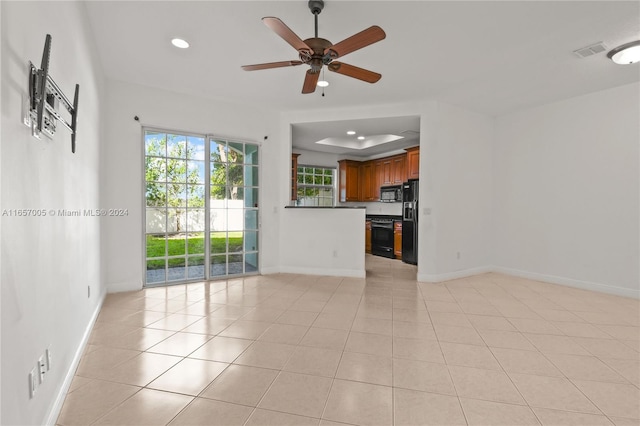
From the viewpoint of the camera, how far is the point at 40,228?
151cm

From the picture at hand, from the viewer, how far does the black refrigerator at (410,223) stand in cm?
610

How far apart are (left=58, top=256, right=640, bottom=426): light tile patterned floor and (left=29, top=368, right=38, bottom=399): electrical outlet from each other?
0.38m

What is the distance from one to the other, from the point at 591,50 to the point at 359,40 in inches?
107

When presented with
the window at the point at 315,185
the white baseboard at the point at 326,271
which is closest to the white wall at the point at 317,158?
the window at the point at 315,185

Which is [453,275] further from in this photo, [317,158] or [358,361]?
[317,158]

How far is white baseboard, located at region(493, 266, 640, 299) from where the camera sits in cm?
401

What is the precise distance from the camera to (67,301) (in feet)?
6.60

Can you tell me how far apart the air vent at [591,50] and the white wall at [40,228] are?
4.52 metres

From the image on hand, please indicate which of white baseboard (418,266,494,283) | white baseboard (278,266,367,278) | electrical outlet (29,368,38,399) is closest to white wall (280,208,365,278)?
white baseboard (278,266,367,278)

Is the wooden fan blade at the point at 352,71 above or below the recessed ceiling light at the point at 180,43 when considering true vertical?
below

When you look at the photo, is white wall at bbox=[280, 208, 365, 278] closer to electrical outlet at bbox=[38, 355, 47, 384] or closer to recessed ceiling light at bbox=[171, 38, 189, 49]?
recessed ceiling light at bbox=[171, 38, 189, 49]

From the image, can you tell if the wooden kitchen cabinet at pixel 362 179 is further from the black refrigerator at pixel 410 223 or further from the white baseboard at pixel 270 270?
the white baseboard at pixel 270 270

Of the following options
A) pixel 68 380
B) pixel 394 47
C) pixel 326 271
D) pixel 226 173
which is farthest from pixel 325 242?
pixel 68 380

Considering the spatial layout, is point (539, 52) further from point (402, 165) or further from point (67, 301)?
point (67, 301)
